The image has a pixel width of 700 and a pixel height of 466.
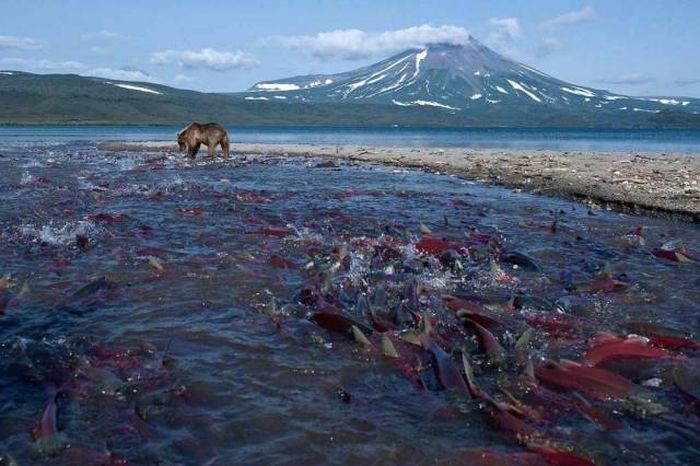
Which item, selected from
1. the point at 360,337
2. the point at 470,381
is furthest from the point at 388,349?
the point at 470,381

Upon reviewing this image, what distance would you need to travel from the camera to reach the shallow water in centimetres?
377

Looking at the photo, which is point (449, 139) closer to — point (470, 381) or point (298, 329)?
point (298, 329)

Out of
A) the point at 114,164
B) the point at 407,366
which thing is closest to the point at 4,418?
the point at 407,366

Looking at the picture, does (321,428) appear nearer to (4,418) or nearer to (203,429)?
(203,429)

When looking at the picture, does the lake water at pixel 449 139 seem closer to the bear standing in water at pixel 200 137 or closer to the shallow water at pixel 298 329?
the bear standing in water at pixel 200 137

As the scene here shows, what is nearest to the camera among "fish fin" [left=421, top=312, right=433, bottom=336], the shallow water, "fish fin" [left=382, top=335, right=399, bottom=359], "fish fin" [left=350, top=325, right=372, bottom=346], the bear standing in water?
the shallow water

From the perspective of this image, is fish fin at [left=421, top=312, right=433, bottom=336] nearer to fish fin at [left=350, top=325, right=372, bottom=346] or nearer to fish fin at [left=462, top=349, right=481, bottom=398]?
fish fin at [left=350, top=325, right=372, bottom=346]

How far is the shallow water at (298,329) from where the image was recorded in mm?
3771

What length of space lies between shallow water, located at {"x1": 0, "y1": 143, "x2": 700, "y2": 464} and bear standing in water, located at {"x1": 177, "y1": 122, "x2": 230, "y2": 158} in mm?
15350

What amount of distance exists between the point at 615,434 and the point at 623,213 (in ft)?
35.6

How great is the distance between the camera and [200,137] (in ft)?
91.2

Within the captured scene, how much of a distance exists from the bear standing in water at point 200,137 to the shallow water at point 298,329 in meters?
15.4

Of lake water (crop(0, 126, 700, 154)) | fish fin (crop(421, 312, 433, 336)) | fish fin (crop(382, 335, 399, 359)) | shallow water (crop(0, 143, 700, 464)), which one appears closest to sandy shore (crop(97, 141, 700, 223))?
shallow water (crop(0, 143, 700, 464))

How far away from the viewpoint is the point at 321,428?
3.90 meters
